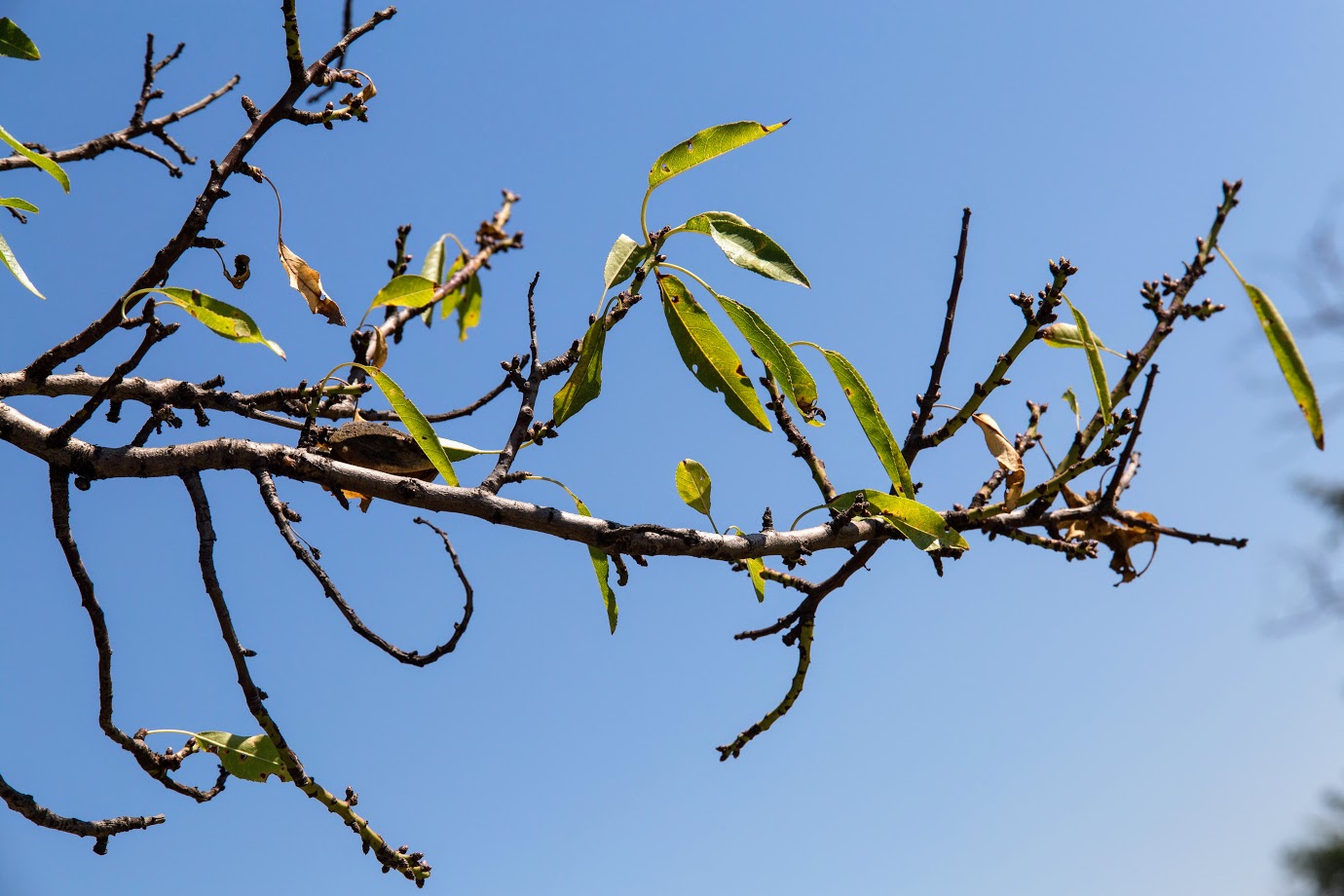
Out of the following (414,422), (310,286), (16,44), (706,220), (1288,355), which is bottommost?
(1288,355)

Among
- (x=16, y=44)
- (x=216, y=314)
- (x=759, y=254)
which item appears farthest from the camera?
(x=16, y=44)

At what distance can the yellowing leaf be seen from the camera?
1.52 meters

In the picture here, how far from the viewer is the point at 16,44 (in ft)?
4.97

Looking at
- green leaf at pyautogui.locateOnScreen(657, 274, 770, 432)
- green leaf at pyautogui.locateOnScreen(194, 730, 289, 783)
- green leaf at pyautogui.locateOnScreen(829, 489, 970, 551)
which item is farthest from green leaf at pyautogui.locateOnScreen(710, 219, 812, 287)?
green leaf at pyautogui.locateOnScreen(194, 730, 289, 783)

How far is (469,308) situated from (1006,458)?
0.89 m

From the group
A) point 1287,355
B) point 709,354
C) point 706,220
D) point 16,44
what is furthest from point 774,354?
point 16,44

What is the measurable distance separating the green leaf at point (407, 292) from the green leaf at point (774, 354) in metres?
0.46

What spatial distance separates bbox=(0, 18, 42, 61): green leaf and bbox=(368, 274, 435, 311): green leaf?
0.82 metres

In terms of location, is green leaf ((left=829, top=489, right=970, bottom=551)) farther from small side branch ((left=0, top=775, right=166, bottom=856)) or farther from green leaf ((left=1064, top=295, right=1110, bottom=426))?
small side branch ((left=0, top=775, right=166, bottom=856))

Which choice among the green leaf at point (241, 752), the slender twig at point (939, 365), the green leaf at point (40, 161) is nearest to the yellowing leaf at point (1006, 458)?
the slender twig at point (939, 365)

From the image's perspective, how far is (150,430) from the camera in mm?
1388

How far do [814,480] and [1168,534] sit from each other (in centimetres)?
54

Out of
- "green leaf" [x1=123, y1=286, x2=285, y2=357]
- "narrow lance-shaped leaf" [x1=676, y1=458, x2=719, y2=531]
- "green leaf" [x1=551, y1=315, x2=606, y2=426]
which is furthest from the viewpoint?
"narrow lance-shaped leaf" [x1=676, y1=458, x2=719, y2=531]

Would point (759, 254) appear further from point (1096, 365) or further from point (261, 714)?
point (261, 714)
